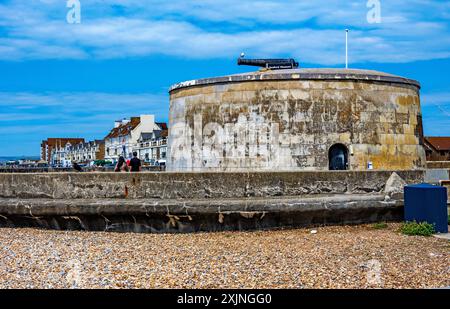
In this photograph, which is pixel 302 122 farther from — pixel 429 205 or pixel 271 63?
pixel 271 63

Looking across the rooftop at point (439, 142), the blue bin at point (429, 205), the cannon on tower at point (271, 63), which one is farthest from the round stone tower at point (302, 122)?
the rooftop at point (439, 142)

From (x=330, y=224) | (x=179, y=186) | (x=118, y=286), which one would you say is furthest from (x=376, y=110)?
(x=118, y=286)

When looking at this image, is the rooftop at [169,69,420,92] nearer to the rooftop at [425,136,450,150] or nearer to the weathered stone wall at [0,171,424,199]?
the weathered stone wall at [0,171,424,199]

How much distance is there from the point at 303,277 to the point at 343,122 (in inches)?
369

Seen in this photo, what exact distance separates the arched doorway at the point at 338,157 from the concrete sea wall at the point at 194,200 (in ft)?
14.6

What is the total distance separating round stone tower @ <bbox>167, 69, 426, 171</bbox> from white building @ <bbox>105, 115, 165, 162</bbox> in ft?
179

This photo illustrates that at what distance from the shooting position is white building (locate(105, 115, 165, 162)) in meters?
73.8

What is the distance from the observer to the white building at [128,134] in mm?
73812

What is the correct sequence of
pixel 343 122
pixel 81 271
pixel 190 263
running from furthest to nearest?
pixel 343 122 < pixel 190 263 < pixel 81 271

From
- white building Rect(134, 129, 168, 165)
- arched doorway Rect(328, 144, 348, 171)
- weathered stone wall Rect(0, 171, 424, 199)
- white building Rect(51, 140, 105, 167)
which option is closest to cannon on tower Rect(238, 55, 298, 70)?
arched doorway Rect(328, 144, 348, 171)

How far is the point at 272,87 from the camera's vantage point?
14.7m

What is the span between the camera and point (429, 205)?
895 centimetres

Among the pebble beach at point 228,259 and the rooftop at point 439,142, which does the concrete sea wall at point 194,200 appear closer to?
the pebble beach at point 228,259

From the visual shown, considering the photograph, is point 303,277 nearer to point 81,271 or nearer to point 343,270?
point 343,270
